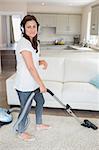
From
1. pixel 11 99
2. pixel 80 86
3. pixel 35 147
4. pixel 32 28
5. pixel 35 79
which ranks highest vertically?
pixel 32 28

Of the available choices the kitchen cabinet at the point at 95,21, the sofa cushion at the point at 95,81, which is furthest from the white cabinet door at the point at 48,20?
the sofa cushion at the point at 95,81

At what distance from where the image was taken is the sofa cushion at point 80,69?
12.2 feet

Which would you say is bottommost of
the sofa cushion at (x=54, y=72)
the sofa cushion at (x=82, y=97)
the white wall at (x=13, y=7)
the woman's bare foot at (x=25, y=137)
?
the woman's bare foot at (x=25, y=137)

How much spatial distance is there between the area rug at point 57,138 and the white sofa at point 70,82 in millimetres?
367

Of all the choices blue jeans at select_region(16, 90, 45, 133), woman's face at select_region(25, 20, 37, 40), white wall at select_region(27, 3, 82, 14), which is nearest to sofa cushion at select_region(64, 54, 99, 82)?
blue jeans at select_region(16, 90, 45, 133)

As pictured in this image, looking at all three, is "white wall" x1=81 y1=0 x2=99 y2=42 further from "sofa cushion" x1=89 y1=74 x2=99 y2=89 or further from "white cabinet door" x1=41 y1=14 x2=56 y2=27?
"sofa cushion" x1=89 y1=74 x2=99 y2=89

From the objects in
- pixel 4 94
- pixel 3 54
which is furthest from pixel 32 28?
pixel 3 54

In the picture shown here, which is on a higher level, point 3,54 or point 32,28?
point 32,28

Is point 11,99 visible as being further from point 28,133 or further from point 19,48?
point 19,48

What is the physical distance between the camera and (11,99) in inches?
135

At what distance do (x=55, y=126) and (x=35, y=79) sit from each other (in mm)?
984

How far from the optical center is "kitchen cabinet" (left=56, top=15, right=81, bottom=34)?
840 cm

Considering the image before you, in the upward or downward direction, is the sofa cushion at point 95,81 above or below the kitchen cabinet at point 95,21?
below

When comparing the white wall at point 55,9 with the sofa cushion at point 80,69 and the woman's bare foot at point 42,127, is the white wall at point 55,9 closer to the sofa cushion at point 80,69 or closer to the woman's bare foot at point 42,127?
the sofa cushion at point 80,69
